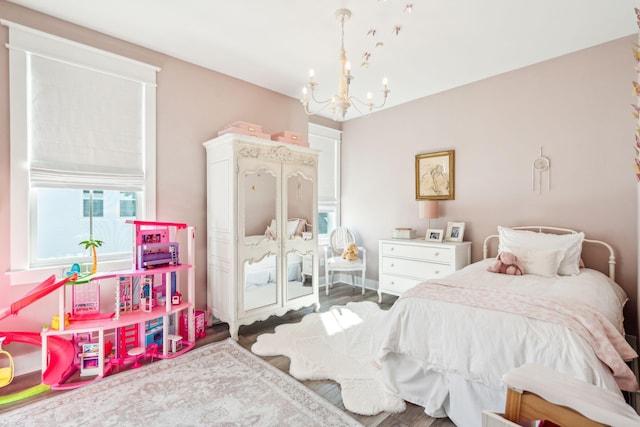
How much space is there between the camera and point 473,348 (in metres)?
1.76

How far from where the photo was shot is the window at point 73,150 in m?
2.37

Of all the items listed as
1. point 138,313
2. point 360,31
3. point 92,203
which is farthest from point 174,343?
point 360,31

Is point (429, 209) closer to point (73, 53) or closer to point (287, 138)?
point (287, 138)

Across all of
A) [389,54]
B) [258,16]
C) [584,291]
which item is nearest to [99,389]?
[258,16]

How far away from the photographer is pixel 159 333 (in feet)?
9.27

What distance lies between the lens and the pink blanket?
5.00 feet

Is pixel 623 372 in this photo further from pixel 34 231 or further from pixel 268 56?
pixel 34 231

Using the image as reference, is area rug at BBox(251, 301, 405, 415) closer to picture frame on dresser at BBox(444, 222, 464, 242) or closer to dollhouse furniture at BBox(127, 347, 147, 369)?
dollhouse furniture at BBox(127, 347, 147, 369)

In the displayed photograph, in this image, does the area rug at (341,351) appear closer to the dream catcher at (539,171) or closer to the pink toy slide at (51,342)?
the pink toy slide at (51,342)

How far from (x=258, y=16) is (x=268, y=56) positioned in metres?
0.65

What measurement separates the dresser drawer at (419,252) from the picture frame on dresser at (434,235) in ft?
0.85

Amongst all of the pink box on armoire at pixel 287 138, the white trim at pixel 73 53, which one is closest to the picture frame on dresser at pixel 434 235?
the pink box on armoire at pixel 287 138

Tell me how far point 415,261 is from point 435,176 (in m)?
1.23

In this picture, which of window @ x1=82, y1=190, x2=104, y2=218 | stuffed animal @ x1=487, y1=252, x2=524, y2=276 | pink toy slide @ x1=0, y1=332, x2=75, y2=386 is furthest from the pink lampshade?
pink toy slide @ x1=0, y1=332, x2=75, y2=386
